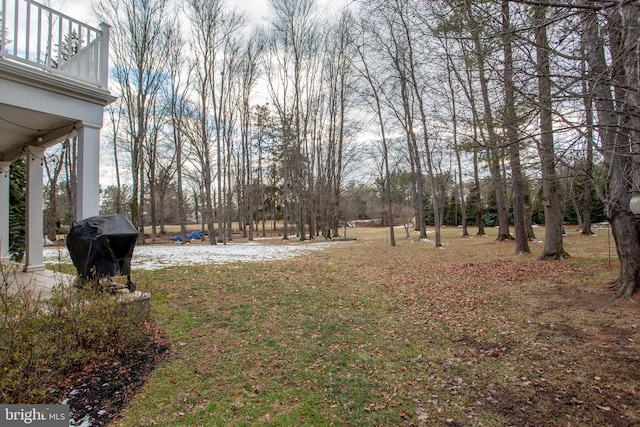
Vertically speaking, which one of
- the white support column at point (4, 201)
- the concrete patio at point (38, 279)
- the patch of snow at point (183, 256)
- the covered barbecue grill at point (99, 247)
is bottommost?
the patch of snow at point (183, 256)

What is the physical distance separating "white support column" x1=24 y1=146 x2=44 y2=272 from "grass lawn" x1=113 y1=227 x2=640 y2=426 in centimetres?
180

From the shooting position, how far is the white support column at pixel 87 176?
3.97m

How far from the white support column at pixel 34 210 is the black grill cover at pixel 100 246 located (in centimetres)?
278

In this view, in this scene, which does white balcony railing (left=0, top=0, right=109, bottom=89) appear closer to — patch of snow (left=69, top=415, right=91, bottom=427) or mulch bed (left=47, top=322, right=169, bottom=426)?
mulch bed (left=47, top=322, right=169, bottom=426)

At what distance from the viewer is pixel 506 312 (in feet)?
14.8

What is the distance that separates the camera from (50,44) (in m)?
3.87

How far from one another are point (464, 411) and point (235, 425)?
167 centimetres

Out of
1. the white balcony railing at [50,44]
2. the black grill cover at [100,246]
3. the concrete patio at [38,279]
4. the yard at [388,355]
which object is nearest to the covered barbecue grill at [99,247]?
the black grill cover at [100,246]

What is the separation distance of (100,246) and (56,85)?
2105mm

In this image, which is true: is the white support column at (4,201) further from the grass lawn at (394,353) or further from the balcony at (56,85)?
the grass lawn at (394,353)

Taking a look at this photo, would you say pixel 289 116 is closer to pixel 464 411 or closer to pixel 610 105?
pixel 610 105

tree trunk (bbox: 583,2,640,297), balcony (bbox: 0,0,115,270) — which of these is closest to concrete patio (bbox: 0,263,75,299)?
balcony (bbox: 0,0,115,270)

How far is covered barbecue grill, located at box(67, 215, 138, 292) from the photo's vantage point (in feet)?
11.4

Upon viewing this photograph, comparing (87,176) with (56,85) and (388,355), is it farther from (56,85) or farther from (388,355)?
(388,355)
